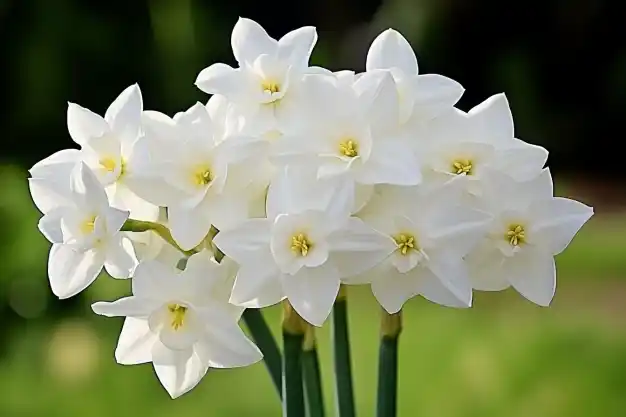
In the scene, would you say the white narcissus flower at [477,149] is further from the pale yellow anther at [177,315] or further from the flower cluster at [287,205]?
the pale yellow anther at [177,315]

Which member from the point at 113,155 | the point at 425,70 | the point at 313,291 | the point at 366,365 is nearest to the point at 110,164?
the point at 113,155

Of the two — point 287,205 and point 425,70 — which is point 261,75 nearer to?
point 287,205

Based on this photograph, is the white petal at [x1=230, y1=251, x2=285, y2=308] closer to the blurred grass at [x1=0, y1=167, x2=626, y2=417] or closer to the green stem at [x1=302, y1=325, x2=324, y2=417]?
the green stem at [x1=302, y1=325, x2=324, y2=417]

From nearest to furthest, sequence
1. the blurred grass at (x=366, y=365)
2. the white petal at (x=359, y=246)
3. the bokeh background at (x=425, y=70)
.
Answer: the white petal at (x=359, y=246), the blurred grass at (x=366, y=365), the bokeh background at (x=425, y=70)

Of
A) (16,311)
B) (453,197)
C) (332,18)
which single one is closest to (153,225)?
(453,197)

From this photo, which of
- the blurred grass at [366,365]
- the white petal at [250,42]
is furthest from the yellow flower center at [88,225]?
the blurred grass at [366,365]

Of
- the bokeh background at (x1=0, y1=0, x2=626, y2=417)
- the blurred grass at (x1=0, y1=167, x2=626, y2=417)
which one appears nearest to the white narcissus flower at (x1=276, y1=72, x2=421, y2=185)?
the blurred grass at (x1=0, y1=167, x2=626, y2=417)

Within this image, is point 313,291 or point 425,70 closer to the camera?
point 313,291
